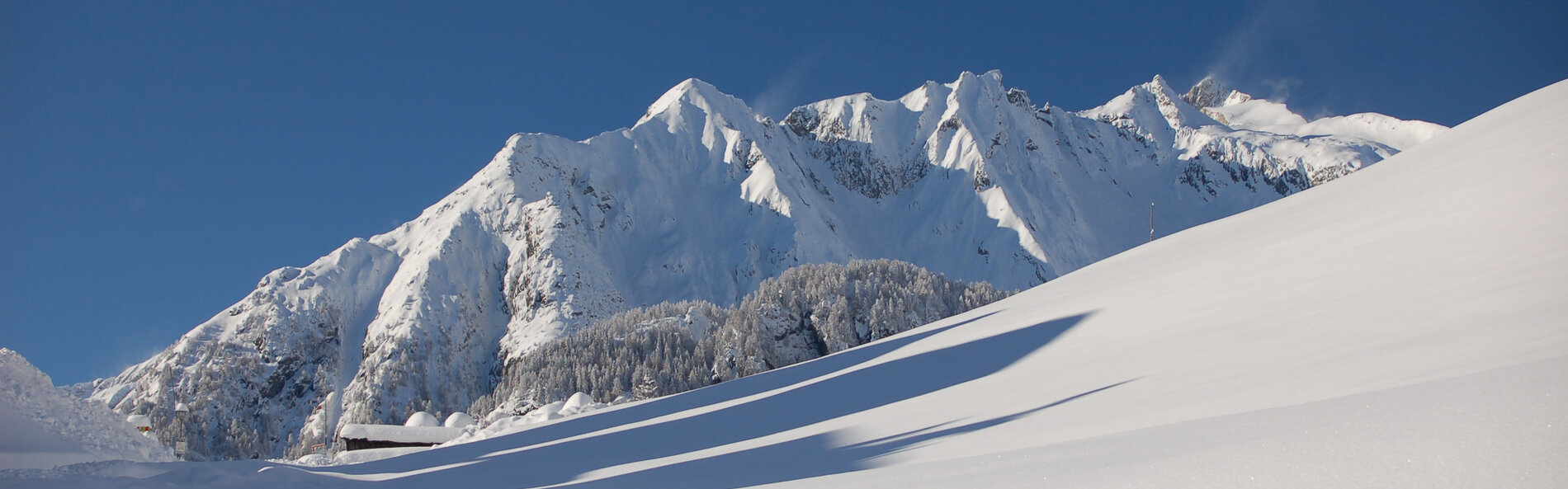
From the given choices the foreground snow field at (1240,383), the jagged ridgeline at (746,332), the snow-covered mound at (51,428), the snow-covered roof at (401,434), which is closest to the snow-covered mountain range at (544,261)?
the jagged ridgeline at (746,332)

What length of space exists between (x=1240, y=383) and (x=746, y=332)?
7549 cm

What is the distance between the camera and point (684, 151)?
189500mm

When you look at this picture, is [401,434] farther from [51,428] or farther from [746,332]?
[746,332]

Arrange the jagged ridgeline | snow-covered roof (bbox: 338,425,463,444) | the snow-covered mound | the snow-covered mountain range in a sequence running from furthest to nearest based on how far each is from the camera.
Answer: the snow-covered mountain range, the jagged ridgeline, snow-covered roof (bbox: 338,425,463,444), the snow-covered mound

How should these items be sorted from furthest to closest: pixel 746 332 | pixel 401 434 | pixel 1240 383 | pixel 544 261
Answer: pixel 544 261 < pixel 746 332 < pixel 401 434 < pixel 1240 383

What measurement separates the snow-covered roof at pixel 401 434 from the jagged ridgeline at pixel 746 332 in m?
37.6

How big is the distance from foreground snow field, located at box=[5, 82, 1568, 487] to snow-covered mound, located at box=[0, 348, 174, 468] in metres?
1.48

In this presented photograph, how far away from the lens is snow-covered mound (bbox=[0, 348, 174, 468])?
963 centimetres

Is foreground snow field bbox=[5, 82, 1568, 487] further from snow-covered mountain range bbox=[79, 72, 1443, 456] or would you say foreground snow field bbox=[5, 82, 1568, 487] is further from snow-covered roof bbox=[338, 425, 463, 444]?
snow-covered mountain range bbox=[79, 72, 1443, 456]

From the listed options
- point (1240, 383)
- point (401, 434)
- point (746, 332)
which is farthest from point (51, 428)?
point (746, 332)

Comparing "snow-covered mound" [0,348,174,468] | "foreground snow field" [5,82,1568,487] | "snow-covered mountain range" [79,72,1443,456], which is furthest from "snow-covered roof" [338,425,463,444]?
"snow-covered mountain range" [79,72,1443,456]

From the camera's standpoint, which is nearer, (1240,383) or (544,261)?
(1240,383)

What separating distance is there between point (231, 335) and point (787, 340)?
111m

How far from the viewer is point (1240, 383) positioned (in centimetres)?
585
